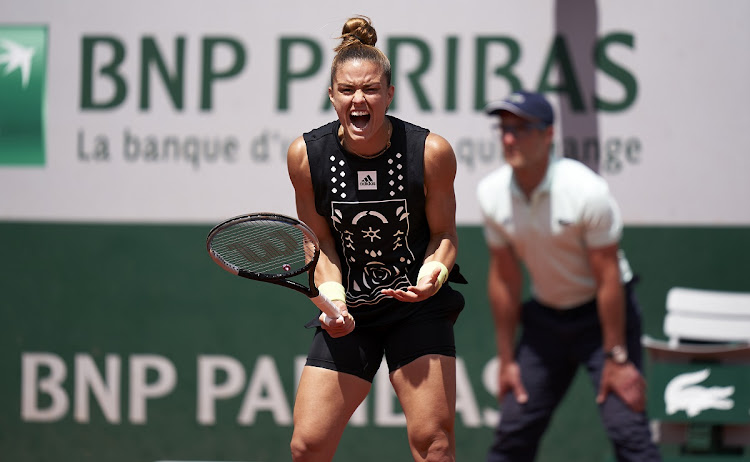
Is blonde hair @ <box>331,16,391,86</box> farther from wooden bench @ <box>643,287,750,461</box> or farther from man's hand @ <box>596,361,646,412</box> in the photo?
wooden bench @ <box>643,287,750,461</box>

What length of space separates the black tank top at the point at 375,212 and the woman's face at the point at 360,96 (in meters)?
0.15

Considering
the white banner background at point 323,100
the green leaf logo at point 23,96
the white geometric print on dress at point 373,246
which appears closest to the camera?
the white geometric print on dress at point 373,246

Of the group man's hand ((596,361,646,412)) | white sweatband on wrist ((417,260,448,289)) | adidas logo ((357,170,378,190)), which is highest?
adidas logo ((357,170,378,190))

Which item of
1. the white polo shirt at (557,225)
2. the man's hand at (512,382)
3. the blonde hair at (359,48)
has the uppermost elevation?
the blonde hair at (359,48)

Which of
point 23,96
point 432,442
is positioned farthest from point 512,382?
point 23,96

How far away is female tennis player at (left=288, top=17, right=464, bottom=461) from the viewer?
12.2 feet

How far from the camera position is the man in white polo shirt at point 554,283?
16.7 feet

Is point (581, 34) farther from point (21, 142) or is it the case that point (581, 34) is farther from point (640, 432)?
point (21, 142)

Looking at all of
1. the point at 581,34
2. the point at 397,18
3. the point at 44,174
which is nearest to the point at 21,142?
the point at 44,174

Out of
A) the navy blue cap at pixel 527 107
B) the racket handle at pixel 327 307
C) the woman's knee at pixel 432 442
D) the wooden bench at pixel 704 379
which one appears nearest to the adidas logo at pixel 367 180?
the racket handle at pixel 327 307

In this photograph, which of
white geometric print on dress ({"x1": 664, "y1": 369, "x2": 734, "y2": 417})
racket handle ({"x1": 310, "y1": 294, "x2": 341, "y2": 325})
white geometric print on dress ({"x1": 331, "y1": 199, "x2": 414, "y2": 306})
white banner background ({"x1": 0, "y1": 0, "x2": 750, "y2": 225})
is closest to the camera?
racket handle ({"x1": 310, "y1": 294, "x2": 341, "y2": 325})

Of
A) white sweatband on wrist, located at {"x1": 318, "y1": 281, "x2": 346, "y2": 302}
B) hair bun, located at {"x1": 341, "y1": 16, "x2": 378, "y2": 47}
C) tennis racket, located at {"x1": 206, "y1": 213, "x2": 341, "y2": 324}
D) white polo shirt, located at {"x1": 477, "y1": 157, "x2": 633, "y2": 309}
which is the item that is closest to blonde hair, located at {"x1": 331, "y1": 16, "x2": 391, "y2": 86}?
hair bun, located at {"x1": 341, "y1": 16, "x2": 378, "y2": 47}

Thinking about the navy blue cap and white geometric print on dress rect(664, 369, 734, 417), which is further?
white geometric print on dress rect(664, 369, 734, 417)

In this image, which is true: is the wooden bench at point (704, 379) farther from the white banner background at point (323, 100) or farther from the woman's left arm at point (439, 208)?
the woman's left arm at point (439, 208)
